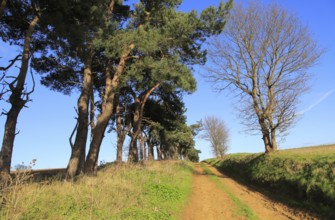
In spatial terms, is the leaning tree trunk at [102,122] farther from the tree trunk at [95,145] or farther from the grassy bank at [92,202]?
the grassy bank at [92,202]

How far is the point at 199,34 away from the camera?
19.1 m

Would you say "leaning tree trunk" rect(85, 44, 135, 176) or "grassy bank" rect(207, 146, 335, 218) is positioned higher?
"leaning tree trunk" rect(85, 44, 135, 176)

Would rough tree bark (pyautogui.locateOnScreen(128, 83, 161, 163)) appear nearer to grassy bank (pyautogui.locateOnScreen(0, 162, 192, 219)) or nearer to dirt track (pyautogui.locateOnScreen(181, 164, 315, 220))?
dirt track (pyautogui.locateOnScreen(181, 164, 315, 220))

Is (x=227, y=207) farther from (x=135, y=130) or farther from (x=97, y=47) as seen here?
(x=135, y=130)

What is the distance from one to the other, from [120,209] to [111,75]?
12.8m

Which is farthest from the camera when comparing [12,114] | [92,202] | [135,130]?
[135,130]

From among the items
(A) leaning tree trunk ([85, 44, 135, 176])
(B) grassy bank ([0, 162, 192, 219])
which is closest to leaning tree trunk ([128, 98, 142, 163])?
(A) leaning tree trunk ([85, 44, 135, 176])

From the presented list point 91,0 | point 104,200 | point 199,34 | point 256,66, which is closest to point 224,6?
point 199,34

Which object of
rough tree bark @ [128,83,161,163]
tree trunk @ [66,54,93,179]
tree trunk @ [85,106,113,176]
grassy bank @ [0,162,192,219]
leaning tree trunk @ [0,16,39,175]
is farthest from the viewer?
rough tree bark @ [128,83,161,163]

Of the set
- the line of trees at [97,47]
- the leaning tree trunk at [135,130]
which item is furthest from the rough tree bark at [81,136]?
the leaning tree trunk at [135,130]

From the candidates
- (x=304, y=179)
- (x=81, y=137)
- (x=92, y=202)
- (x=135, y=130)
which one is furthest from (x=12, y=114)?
(x=135, y=130)

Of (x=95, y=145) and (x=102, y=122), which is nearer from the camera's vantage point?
(x=95, y=145)

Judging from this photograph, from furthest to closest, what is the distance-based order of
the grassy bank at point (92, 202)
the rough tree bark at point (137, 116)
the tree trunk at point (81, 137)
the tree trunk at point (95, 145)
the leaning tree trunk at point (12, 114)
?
the rough tree bark at point (137, 116) < the tree trunk at point (95, 145) < the tree trunk at point (81, 137) < the leaning tree trunk at point (12, 114) < the grassy bank at point (92, 202)

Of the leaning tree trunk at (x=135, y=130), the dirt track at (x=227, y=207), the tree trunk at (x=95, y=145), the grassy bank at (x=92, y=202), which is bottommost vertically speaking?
the dirt track at (x=227, y=207)
